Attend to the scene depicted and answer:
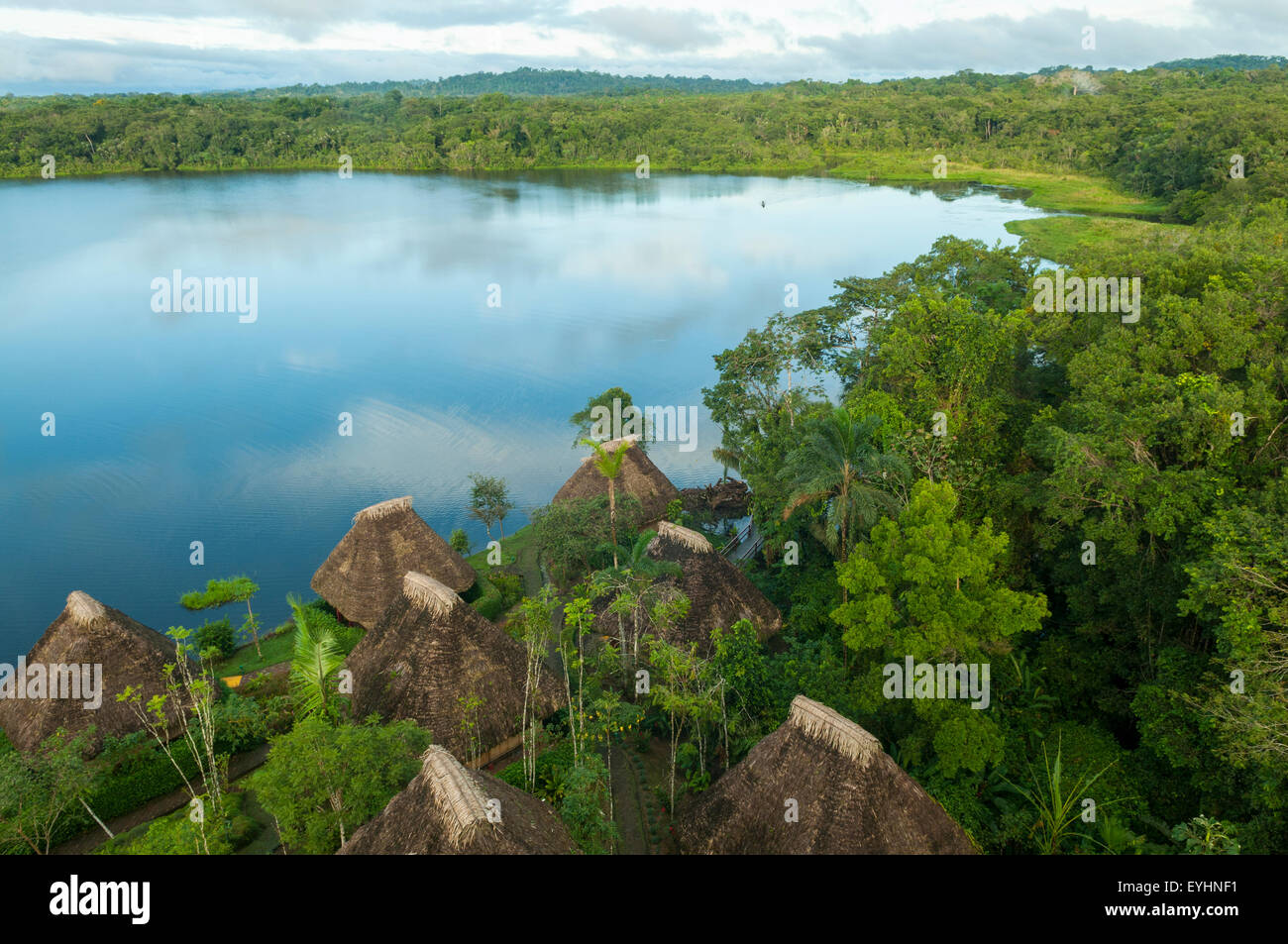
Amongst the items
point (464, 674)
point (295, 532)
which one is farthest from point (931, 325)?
point (295, 532)

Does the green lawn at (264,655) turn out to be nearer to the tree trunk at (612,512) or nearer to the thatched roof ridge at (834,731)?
the tree trunk at (612,512)

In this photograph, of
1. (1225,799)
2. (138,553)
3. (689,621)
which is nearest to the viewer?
(1225,799)

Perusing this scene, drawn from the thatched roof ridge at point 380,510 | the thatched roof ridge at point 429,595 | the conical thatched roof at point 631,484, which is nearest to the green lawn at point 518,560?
the conical thatched roof at point 631,484

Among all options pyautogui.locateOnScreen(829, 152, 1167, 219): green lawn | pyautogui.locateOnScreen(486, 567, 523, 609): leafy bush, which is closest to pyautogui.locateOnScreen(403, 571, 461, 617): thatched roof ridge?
pyautogui.locateOnScreen(486, 567, 523, 609): leafy bush

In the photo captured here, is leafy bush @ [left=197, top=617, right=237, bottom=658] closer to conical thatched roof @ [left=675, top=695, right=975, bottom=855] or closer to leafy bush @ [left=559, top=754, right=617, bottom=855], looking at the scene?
leafy bush @ [left=559, top=754, right=617, bottom=855]

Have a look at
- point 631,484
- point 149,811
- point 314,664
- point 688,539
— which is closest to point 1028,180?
point 631,484

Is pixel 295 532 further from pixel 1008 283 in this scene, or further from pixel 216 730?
pixel 1008 283
